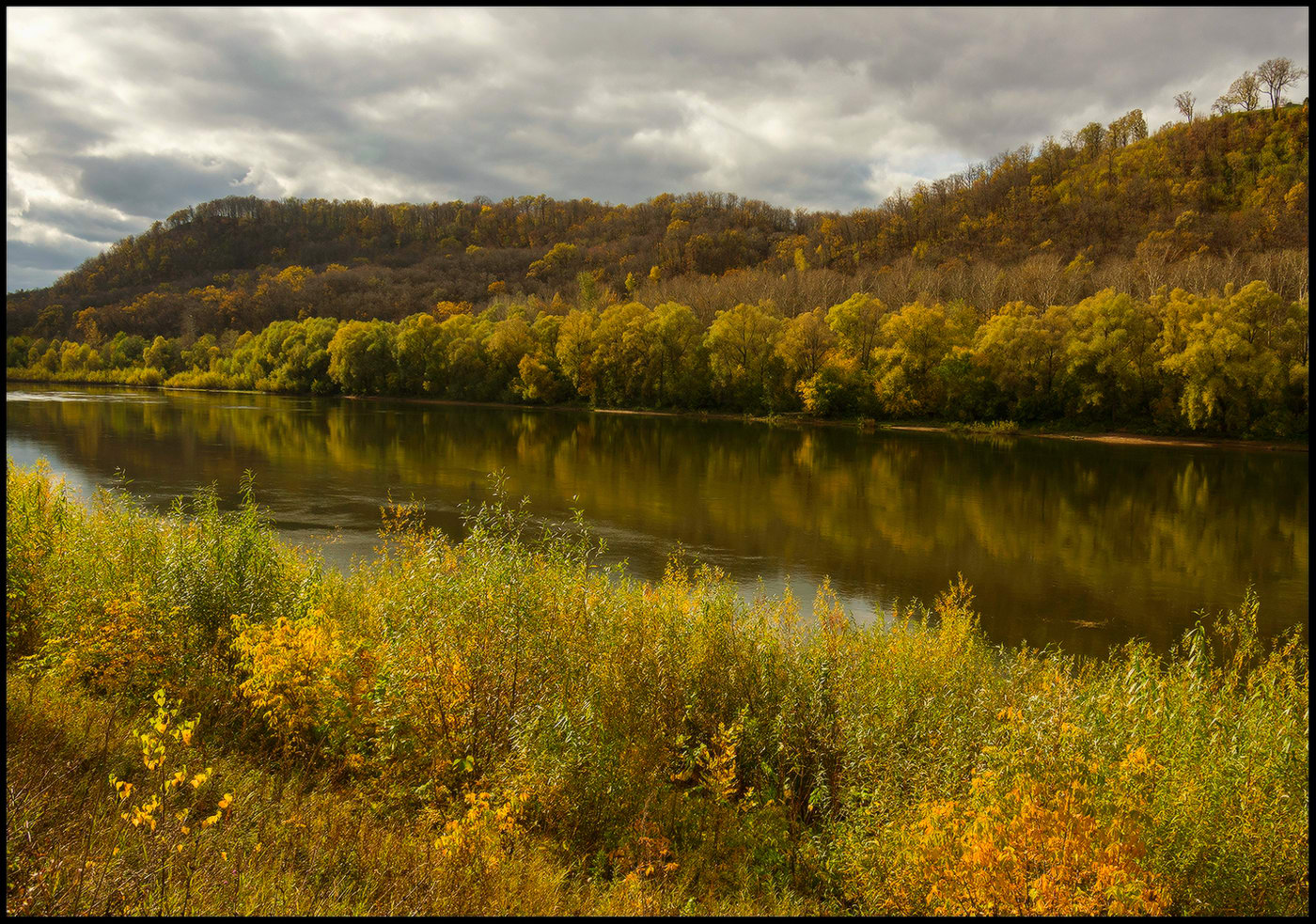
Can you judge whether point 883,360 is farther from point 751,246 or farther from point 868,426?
point 751,246

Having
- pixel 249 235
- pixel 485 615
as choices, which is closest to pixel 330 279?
pixel 249 235

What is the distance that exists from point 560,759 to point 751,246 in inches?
5601

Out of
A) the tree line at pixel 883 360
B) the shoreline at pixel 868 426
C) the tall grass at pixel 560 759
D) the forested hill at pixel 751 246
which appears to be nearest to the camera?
the tall grass at pixel 560 759

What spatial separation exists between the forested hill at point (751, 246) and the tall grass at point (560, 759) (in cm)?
7013

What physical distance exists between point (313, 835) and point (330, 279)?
160803 mm

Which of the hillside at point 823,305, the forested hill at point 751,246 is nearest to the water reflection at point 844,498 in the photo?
the hillside at point 823,305

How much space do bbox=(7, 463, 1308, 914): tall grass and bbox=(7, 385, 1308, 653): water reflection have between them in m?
7.46

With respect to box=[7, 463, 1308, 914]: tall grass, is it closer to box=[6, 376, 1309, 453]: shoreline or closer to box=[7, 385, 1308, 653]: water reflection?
box=[7, 385, 1308, 653]: water reflection

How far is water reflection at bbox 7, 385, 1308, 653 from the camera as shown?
1834 centimetres

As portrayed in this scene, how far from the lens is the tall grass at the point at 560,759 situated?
18.8 feet

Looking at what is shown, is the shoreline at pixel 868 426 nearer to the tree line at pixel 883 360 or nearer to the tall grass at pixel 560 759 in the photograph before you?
the tree line at pixel 883 360

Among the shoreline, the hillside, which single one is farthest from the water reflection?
the hillside

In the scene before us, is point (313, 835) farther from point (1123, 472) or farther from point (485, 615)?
point (1123, 472)

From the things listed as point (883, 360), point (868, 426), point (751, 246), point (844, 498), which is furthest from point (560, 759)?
point (751, 246)
